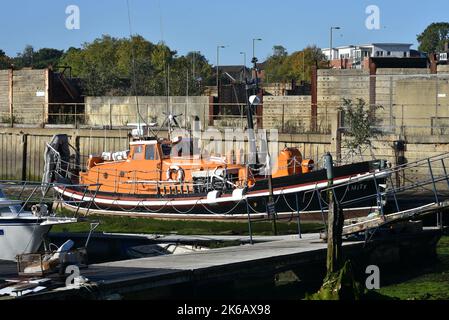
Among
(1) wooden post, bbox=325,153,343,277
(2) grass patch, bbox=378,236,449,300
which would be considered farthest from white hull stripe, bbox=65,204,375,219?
(1) wooden post, bbox=325,153,343,277

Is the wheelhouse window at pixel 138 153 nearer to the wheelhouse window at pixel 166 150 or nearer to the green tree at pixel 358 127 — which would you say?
the wheelhouse window at pixel 166 150

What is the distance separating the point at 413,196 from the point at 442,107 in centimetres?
820

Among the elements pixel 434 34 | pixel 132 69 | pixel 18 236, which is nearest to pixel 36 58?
pixel 434 34

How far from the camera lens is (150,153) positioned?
3481cm

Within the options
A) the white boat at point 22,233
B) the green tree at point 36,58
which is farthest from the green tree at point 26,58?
the white boat at point 22,233

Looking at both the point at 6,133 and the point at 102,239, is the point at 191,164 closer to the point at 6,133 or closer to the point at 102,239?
the point at 102,239

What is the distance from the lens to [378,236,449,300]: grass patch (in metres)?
20.0

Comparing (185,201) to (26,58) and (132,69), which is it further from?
(26,58)

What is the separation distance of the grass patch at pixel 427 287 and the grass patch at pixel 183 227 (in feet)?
16.7

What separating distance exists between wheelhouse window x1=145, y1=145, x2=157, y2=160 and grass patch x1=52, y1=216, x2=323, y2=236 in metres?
2.08

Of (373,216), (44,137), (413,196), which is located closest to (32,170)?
(44,137)

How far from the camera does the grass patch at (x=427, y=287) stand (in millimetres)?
20031

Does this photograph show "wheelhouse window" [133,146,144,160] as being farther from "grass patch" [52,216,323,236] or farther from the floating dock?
the floating dock

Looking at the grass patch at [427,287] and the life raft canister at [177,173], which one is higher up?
the life raft canister at [177,173]
